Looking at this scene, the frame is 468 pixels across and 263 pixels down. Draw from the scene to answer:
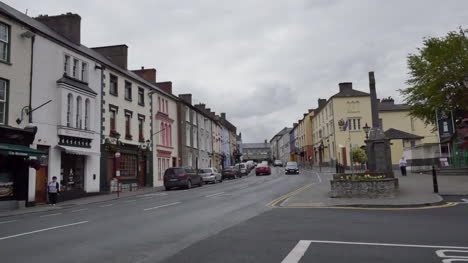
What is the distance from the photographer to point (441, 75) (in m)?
27.5

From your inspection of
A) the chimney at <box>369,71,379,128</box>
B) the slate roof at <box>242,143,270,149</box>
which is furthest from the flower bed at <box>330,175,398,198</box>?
the slate roof at <box>242,143,270,149</box>

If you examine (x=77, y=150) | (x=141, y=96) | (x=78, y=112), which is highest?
(x=141, y=96)

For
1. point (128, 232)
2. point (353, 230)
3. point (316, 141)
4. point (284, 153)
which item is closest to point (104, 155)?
point (128, 232)

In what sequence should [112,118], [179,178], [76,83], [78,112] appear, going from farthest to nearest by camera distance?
1. [179,178]
2. [112,118]
3. [78,112]
4. [76,83]

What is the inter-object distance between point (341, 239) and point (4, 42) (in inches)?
754

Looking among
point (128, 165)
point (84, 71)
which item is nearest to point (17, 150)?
point (84, 71)

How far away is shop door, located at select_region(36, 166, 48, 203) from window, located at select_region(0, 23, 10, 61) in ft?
20.6

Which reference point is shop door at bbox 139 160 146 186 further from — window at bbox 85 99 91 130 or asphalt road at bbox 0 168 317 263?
asphalt road at bbox 0 168 317 263

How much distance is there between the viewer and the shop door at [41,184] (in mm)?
20641

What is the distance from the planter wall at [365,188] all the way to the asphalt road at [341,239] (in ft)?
13.2

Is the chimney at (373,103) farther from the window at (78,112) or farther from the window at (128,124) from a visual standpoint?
the window at (128,124)

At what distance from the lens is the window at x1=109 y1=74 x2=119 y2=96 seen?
28.7m

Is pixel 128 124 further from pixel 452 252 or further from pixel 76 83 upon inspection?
pixel 452 252

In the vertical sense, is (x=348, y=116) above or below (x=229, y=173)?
above
